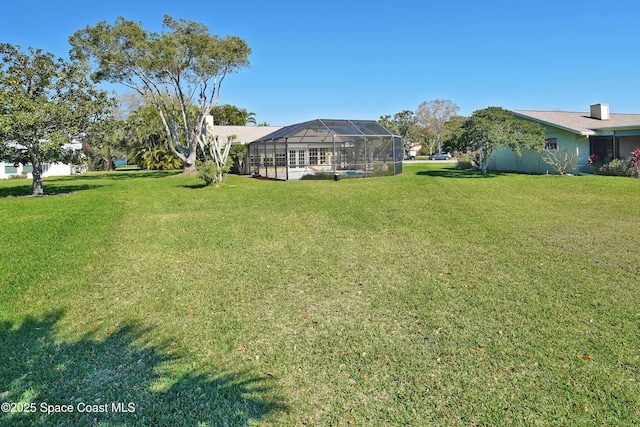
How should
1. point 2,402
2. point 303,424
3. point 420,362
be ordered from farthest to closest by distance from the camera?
point 420,362
point 2,402
point 303,424

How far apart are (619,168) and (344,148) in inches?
545

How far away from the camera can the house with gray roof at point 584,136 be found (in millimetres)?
19312

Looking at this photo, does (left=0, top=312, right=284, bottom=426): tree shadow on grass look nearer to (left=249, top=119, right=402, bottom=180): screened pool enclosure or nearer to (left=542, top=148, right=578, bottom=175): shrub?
(left=249, top=119, right=402, bottom=180): screened pool enclosure

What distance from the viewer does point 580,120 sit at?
2164 centimetres

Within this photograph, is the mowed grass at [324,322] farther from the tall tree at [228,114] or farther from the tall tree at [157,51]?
the tall tree at [228,114]

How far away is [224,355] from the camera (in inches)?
148

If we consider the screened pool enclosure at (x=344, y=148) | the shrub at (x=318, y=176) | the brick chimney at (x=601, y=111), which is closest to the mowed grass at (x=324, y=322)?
the shrub at (x=318, y=176)

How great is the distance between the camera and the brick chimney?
2181 cm

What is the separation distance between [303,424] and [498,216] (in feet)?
28.4

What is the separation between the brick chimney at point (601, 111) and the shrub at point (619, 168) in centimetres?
429

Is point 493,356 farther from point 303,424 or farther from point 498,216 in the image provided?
point 498,216

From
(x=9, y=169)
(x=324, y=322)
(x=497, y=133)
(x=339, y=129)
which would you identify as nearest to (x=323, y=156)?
(x=339, y=129)

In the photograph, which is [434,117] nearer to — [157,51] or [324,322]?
[157,51]

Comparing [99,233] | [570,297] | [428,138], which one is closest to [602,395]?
[570,297]
